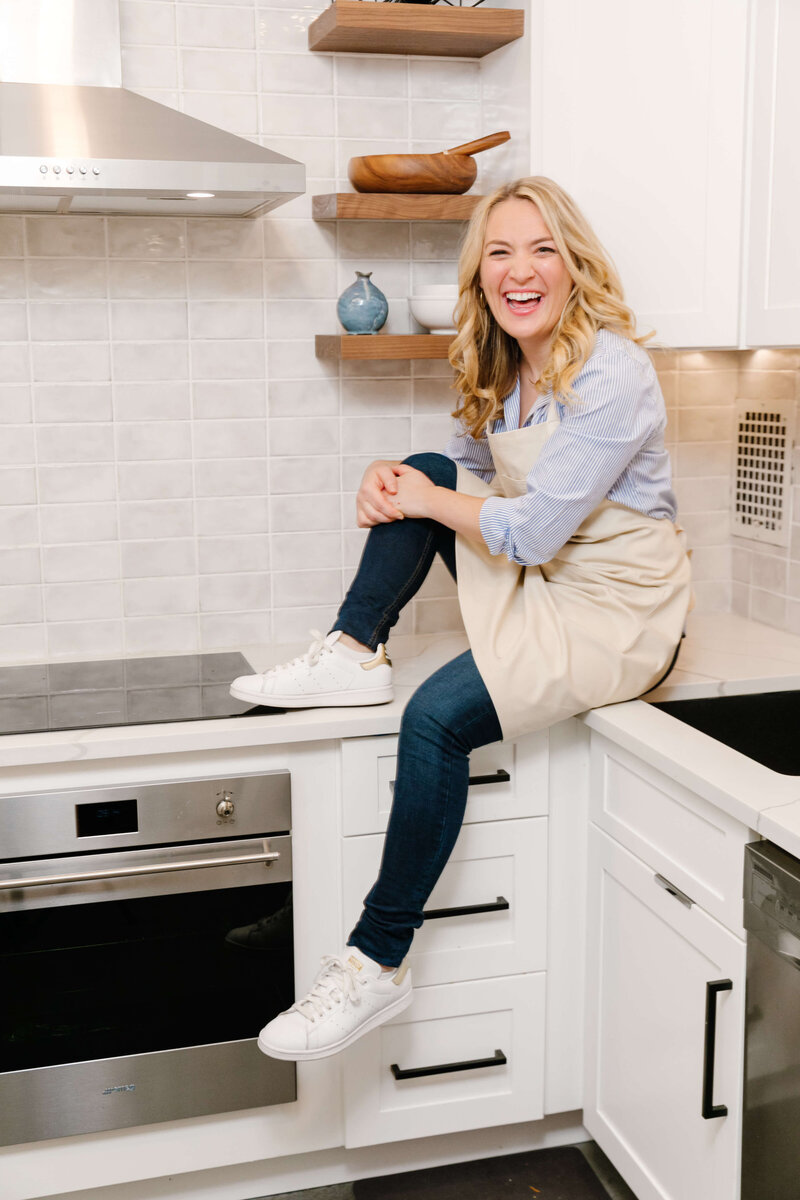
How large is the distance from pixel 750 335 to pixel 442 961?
1067 millimetres

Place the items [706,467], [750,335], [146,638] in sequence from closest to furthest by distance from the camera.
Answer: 1. [750,335]
2. [146,638]
3. [706,467]

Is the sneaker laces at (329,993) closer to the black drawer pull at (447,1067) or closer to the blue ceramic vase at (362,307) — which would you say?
the black drawer pull at (447,1067)

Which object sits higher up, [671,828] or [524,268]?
[524,268]

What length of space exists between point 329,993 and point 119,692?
61 centimetres

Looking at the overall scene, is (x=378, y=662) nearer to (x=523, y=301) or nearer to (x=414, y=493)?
(x=414, y=493)

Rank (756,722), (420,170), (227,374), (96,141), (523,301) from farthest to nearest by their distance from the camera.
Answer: (227,374)
(420,170)
(756,722)
(523,301)
(96,141)

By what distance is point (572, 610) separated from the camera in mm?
1778

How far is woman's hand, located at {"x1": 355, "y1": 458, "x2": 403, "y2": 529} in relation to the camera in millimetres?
1857

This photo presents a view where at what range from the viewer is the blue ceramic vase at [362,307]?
6.85ft

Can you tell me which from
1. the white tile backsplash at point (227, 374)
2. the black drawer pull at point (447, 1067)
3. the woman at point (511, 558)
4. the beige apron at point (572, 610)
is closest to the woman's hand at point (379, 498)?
the woman at point (511, 558)

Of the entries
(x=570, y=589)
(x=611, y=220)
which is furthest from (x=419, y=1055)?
(x=611, y=220)

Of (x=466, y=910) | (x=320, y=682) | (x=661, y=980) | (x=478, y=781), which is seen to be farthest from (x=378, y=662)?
(x=661, y=980)

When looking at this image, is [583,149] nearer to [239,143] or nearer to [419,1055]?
[239,143]

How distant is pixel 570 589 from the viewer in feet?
5.95
